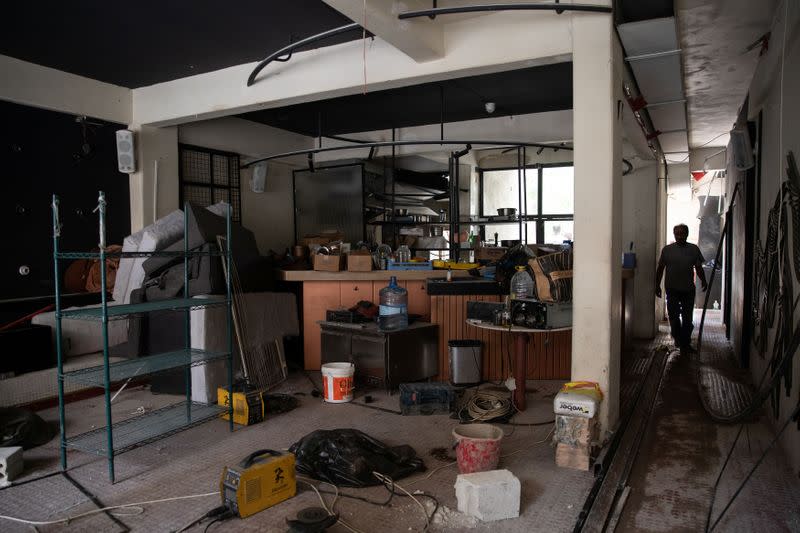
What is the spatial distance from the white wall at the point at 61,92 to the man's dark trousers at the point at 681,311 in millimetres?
6854

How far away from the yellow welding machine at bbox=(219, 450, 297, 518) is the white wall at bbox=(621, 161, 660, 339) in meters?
6.17

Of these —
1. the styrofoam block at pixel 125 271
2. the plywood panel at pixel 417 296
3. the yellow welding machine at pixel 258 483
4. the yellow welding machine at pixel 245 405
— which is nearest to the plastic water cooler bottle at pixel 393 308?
the plywood panel at pixel 417 296

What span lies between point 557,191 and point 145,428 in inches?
284

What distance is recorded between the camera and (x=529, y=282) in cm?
464

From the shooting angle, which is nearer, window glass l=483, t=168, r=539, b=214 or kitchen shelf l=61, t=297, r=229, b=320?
kitchen shelf l=61, t=297, r=229, b=320

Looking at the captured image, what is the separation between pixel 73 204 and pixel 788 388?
6219 millimetres

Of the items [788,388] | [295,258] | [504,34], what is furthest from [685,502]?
[295,258]

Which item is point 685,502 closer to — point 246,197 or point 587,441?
point 587,441

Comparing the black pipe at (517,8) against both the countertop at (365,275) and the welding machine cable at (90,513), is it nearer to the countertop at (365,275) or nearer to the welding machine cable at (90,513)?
the countertop at (365,275)

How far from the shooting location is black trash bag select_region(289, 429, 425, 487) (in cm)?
308

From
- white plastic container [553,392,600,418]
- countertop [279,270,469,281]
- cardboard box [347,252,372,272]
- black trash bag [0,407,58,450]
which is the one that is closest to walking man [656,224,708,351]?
countertop [279,270,469,281]

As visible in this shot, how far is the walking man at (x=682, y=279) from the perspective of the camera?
670 cm

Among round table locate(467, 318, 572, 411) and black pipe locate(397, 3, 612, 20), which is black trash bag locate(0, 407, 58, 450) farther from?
black pipe locate(397, 3, 612, 20)

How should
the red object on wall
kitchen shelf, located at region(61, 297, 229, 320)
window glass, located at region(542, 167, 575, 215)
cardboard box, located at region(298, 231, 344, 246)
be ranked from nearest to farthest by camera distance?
kitchen shelf, located at region(61, 297, 229, 320) → cardboard box, located at region(298, 231, 344, 246) → window glass, located at region(542, 167, 575, 215) → the red object on wall
